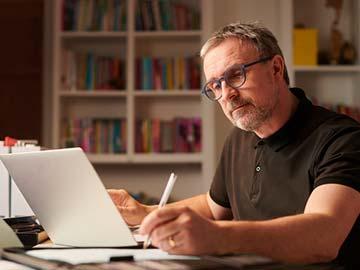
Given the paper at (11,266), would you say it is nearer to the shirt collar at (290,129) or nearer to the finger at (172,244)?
the finger at (172,244)

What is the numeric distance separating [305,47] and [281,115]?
2.15m

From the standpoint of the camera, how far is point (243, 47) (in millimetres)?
1552

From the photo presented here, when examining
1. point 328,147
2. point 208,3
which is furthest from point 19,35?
point 328,147

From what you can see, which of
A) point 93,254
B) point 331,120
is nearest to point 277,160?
point 331,120

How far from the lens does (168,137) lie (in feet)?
12.4

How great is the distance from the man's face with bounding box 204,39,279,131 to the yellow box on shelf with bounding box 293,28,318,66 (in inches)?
82.1

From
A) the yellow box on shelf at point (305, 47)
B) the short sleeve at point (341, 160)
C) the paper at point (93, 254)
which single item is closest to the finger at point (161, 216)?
the paper at point (93, 254)

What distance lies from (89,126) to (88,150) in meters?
0.16

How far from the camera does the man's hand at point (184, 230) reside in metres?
0.96

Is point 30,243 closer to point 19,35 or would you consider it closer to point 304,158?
point 304,158

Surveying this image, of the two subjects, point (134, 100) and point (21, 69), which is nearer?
point (134, 100)

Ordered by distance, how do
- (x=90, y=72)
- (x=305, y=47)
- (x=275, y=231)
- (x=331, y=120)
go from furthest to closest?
(x=90, y=72) → (x=305, y=47) → (x=331, y=120) → (x=275, y=231)

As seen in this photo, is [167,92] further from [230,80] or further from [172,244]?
[172,244]

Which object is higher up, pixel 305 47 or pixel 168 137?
pixel 305 47
